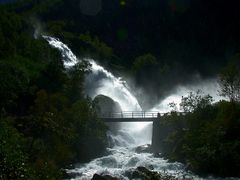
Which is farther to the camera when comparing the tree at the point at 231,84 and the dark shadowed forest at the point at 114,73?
the tree at the point at 231,84

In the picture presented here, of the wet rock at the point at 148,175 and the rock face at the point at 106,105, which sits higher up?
the rock face at the point at 106,105

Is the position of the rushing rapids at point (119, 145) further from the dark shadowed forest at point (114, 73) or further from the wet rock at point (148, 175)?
the dark shadowed forest at point (114, 73)

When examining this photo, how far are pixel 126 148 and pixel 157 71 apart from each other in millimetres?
51212

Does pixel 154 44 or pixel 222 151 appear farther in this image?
pixel 154 44

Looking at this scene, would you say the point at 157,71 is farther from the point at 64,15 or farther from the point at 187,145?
the point at 187,145

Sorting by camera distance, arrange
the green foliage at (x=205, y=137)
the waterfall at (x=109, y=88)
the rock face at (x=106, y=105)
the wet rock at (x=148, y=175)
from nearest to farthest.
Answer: the wet rock at (x=148, y=175) → the green foliage at (x=205, y=137) → the rock face at (x=106, y=105) → the waterfall at (x=109, y=88)

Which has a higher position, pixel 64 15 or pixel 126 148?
pixel 64 15

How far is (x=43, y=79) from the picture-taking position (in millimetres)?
68312

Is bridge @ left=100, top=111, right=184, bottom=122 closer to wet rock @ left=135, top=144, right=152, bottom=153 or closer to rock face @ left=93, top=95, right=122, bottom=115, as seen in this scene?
rock face @ left=93, top=95, right=122, bottom=115

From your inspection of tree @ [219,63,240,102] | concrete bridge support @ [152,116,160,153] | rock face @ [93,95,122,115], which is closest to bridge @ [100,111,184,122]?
concrete bridge support @ [152,116,160,153]

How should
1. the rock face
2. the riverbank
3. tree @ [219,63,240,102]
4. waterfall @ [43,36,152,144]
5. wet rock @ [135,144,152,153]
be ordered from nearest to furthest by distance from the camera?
1. the riverbank
2. wet rock @ [135,144,152,153]
3. tree @ [219,63,240,102]
4. the rock face
5. waterfall @ [43,36,152,144]

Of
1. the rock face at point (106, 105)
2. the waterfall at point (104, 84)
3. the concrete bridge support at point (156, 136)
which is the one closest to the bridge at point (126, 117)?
the concrete bridge support at point (156, 136)

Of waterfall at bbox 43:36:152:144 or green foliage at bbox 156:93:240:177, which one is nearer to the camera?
green foliage at bbox 156:93:240:177

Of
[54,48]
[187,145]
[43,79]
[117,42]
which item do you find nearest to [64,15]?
[117,42]
